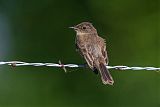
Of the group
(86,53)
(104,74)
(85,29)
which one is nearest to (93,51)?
(86,53)

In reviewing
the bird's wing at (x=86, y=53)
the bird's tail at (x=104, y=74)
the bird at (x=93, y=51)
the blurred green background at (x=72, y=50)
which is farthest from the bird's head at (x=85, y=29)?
the blurred green background at (x=72, y=50)

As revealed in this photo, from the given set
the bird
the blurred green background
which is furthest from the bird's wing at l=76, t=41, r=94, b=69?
the blurred green background

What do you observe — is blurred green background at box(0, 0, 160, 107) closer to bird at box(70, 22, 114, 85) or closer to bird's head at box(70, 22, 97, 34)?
bird's head at box(70, 22, 97, 34)

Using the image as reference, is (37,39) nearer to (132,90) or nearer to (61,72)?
(61,72)

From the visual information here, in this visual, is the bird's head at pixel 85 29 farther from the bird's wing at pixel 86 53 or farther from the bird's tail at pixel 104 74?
the bird's tail at pixel 104 74
